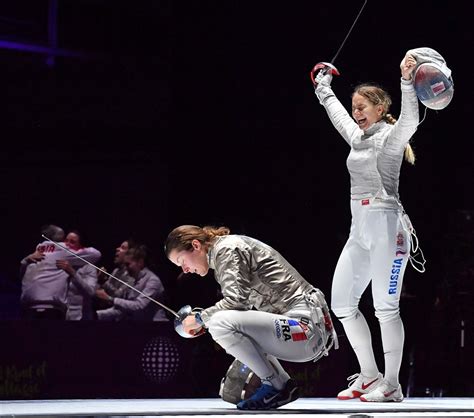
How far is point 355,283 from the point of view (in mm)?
3926

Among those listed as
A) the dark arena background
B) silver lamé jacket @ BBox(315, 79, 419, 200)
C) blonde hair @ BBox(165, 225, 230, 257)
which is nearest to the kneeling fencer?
blonde hair @ BBox(165, 225, 230, 257)

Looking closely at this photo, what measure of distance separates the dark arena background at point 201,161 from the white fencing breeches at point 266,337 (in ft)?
6.56

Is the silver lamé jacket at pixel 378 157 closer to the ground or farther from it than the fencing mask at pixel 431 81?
closer to the ground

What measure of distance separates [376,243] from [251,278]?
678 mm

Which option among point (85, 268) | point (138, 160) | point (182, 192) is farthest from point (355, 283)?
point (138, 160)

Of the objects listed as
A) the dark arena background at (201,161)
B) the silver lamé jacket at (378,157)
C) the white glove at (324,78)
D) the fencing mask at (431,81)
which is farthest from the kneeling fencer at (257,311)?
the dark arena background at (201,161)

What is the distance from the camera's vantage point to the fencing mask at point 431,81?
3674 mm

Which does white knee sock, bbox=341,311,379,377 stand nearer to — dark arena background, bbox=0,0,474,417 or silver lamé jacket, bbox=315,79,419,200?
silver lamé jacket, bbox=315,79,419,200

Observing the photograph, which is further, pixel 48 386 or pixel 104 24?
pixel 104 24

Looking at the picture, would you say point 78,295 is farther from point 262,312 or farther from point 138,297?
point 262,312

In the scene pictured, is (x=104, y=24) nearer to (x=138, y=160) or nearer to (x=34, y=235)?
(x=138, y=160)

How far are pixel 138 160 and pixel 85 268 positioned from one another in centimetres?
212

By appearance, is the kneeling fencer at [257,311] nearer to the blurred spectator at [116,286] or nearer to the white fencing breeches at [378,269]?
the white fencing breeches at [378,269]

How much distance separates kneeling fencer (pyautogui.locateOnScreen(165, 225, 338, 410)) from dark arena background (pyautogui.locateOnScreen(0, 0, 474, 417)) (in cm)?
192
